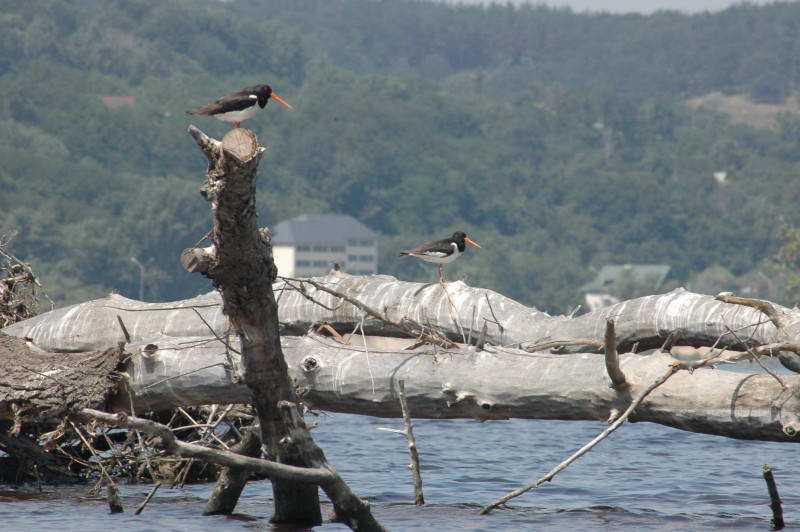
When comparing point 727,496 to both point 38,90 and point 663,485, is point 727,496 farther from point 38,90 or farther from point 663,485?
point 38,90

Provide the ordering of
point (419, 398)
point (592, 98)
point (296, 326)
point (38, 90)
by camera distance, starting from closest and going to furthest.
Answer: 1. point (419, 398)
2. point (296, 326)
3. point (38, 90)
4. point (592, 98)

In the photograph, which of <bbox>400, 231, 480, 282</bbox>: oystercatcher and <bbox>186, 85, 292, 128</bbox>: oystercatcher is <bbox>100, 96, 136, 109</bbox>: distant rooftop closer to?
Result: <bbox>400, 231, 480, 282</bbox>: oystercatcher

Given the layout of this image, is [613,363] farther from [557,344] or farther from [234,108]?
[234,108]

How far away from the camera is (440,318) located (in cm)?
1187

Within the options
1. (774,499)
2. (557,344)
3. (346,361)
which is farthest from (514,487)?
(774,499)

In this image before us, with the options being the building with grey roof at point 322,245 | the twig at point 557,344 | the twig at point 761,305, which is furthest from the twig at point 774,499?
the building with grey roof at point 322,245

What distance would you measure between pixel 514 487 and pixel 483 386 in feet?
14.9

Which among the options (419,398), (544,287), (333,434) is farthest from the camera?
(544,287)

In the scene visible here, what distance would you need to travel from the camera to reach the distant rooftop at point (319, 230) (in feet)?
422

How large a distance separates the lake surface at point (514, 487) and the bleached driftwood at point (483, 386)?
41.1 inches

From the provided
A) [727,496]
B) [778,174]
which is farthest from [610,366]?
[778,174]

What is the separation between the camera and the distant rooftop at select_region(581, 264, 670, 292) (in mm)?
118625

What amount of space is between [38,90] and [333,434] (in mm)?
134564

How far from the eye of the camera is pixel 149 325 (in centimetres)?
1255
